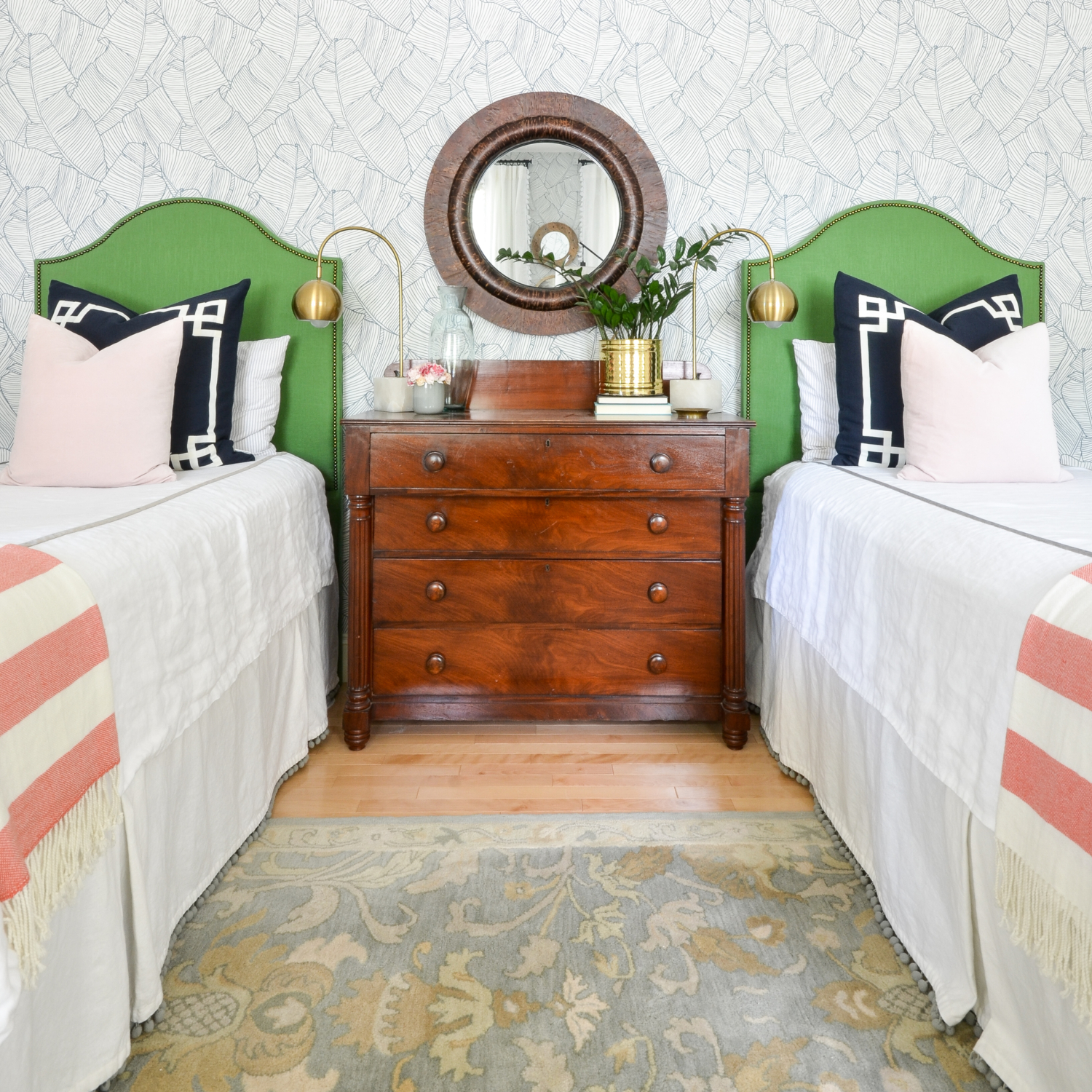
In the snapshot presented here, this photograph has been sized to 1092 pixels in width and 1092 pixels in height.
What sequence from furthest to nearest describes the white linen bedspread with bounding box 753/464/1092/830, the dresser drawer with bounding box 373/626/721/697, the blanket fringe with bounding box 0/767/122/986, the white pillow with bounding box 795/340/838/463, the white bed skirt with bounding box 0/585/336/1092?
the white pillow with bounding box 795/340/838/463
the dresser drawer with bounding box 373/626/721/697
the white linen bedspread with bounding box 753/464/1092/830
the white bed skirt with bounding box 0/585/336/1092
the blanket fringe with bounding box 0/767/122/986

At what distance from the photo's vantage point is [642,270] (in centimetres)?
238

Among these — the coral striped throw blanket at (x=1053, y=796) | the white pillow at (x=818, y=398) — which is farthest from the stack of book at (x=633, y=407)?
the coral striped throw blanket at (x=1053, y=796)

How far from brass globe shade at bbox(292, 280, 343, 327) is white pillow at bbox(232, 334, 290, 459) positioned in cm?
18

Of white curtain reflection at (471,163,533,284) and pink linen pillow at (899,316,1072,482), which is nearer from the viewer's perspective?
pink linen pillow at (899,316,1072,482)

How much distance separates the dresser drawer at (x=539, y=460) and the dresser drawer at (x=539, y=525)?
0.04m

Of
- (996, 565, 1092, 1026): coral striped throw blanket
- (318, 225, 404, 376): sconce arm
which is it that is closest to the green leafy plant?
(318, 225, 404, 376): sconce arm

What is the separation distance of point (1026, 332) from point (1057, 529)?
92cm

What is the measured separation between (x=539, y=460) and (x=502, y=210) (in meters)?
0.84

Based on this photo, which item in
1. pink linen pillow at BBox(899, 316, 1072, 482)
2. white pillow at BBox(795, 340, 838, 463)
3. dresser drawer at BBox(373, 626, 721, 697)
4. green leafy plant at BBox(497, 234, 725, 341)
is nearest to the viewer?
pink linen pillow at BBox(899, 316, 1072, 482)

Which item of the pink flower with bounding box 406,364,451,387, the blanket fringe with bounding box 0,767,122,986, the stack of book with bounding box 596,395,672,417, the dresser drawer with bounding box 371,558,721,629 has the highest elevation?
the pink flower with bounding box 406,364,451,387

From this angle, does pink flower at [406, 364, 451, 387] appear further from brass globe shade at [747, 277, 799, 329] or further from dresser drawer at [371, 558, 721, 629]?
brass globe shade at [747, 277, 799, 329]

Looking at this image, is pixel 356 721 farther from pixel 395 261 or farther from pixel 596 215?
pixel 596 215

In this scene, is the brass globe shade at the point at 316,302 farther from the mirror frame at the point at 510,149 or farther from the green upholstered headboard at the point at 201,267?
the mirror frame at the point at 510,149

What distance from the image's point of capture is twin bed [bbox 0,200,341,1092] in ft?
3.41
